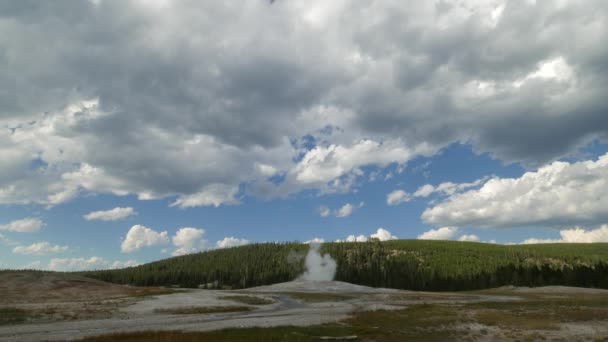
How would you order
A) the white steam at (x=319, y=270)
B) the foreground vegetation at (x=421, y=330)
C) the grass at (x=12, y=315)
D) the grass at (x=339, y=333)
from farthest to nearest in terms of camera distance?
the white steam at (x=319, y=270)
the grass at (x=12, y=315)
the foreground vegetation at (x=421, y=330)
the grass at (x=339, y=333)

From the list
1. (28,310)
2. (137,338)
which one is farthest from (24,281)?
(137,338)

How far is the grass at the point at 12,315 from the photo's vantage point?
38344 millimetres

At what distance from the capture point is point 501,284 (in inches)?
5271

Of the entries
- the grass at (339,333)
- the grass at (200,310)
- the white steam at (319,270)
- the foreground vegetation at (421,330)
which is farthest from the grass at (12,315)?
the white steam at (319,270)

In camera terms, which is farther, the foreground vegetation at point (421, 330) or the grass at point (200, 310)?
the grass at point (200, 310)

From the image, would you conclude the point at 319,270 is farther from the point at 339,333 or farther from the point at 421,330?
the point at 339,333

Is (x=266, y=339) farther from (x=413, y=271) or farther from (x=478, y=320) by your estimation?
(x=413, y=271)

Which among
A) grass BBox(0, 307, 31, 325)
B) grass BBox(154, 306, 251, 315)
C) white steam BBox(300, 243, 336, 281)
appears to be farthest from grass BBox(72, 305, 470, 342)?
Answer: white steam BBox(300, 243, 336, 281)

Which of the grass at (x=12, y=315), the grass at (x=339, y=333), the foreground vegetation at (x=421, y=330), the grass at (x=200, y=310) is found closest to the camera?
the grass at (x=339, y=333)

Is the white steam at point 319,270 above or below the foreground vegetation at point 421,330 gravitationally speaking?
below

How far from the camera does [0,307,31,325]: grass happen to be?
38.3 m

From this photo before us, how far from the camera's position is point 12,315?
41281 mm

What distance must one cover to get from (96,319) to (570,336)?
44.9 metres

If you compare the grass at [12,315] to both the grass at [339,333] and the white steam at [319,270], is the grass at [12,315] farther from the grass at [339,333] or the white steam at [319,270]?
the white steam at [319,270]
